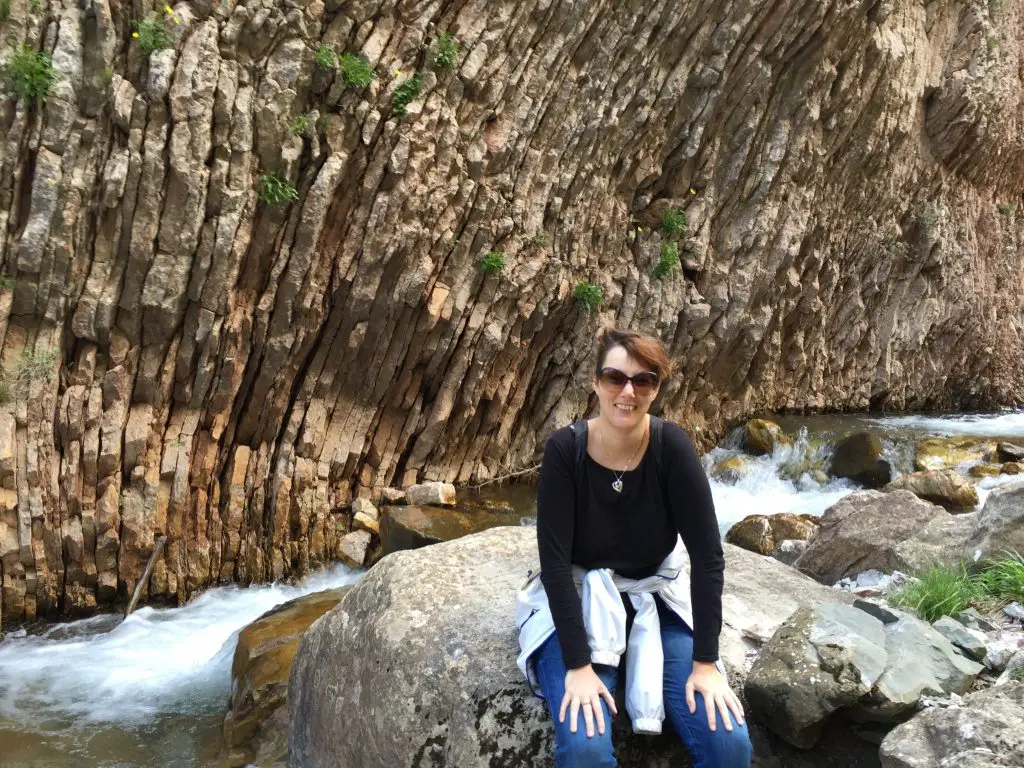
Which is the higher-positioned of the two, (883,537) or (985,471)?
(883,537)

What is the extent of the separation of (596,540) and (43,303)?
279 inches

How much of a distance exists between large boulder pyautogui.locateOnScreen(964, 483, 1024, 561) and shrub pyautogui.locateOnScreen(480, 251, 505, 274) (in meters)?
6.80

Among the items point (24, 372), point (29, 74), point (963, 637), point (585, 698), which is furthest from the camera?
point (24, 372)

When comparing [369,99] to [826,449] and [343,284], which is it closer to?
[343,284]

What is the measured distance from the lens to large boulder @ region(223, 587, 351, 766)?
5570 millimetres

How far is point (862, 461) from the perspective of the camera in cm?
1265

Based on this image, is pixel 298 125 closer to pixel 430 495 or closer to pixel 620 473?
pixel 430 495

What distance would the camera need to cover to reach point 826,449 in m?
13.7

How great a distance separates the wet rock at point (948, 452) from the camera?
12.6 meters

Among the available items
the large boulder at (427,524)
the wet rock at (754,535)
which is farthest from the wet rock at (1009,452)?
the large boulder at (427,524)

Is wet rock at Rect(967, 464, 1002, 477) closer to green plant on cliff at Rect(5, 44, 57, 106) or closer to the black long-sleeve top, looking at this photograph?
the black long-sleeve top

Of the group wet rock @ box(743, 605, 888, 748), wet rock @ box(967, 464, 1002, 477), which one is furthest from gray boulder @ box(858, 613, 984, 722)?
wet rock @ box(967, 464, 1002, 477)

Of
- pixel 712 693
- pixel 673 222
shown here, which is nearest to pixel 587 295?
pixel 673 222

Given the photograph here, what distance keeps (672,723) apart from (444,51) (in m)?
8.89
